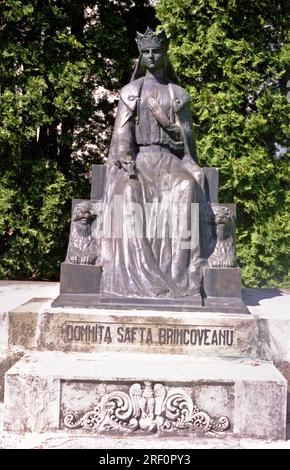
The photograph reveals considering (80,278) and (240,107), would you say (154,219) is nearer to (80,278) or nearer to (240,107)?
(80,278)

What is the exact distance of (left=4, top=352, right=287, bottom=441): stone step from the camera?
3.59 m

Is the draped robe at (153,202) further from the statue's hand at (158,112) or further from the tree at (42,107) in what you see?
the tree at (42,107)

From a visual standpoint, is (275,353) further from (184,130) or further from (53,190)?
(53,190)

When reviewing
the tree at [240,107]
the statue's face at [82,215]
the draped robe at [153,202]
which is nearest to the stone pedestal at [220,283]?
the draped robe at [153,202]

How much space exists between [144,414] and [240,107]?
19.3ft

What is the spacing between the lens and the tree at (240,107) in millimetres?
8141

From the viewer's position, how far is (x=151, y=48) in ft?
16.3

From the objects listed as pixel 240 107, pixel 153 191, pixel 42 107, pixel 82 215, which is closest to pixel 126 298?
pixel 82 215

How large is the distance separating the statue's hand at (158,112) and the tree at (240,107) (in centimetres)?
327

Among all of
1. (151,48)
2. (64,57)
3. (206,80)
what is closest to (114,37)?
(64,57)

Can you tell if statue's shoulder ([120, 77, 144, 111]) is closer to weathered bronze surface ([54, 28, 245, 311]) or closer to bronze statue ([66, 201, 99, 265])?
weathered bronze surface ([54, 28, 245, 311])

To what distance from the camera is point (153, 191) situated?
185 inches
